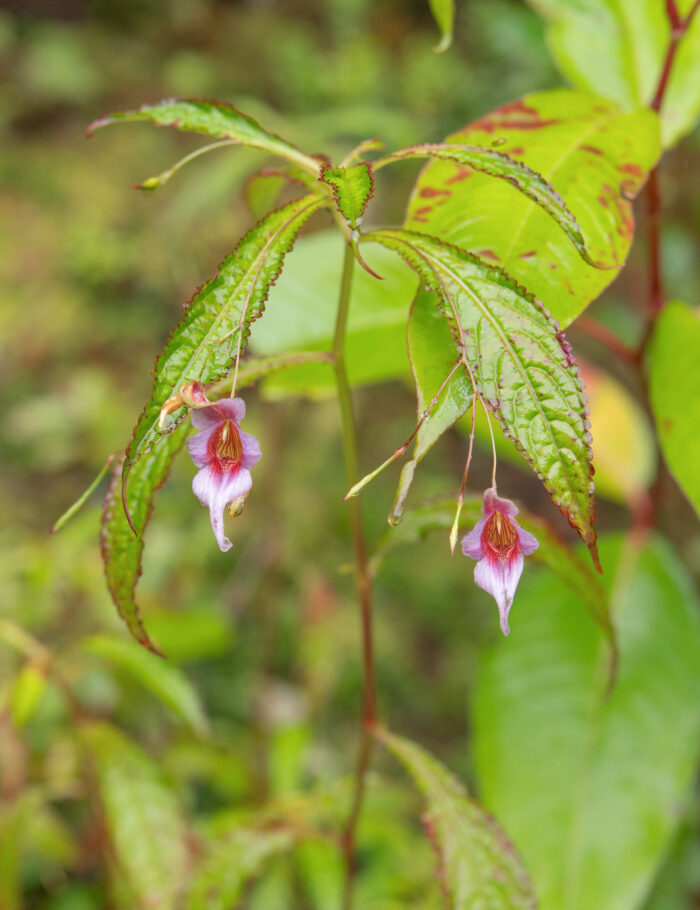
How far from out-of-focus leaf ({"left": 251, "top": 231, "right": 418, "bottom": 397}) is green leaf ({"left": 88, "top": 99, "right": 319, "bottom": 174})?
10.3 inches

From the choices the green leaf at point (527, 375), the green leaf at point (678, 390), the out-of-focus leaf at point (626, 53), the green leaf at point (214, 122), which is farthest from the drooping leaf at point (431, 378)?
the out-of-focus leaf at point (626, 53)

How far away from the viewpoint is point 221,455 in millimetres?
382

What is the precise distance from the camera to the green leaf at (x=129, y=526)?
453 millimetres

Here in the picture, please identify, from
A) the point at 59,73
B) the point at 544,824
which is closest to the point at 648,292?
the point at 544,824

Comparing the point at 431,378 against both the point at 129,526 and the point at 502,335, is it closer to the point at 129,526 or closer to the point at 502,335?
the point at 502,335

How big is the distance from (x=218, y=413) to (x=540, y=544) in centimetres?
27

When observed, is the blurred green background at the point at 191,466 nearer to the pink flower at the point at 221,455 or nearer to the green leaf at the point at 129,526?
the green leaf at the point at 129,526

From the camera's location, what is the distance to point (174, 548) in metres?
1.38

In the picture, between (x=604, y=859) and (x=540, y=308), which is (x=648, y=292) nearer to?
(x=540, y=308)

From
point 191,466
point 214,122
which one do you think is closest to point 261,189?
point 214,122

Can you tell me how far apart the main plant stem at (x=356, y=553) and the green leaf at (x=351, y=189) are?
0.04 meters

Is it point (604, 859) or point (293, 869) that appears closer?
point (604, 859)

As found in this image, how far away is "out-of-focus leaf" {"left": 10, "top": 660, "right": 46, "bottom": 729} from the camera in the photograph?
761 millimetres

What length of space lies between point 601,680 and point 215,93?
1976mm
